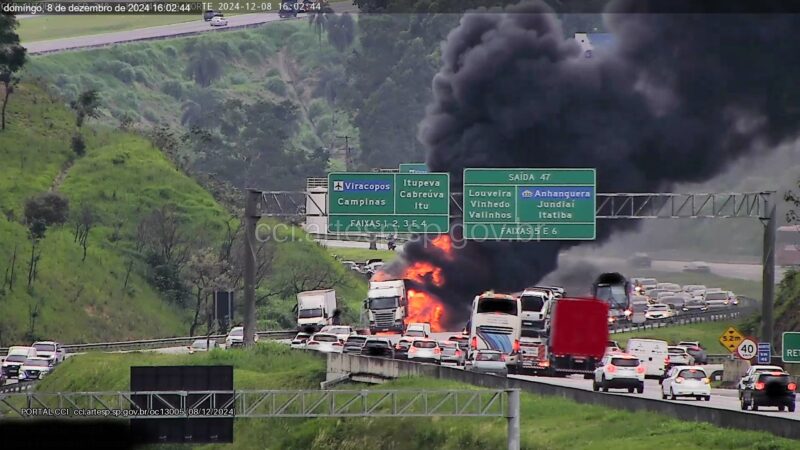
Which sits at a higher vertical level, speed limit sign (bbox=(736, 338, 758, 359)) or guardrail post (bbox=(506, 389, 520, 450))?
speed limit sign (bbox=(736, 338, 758, 359))

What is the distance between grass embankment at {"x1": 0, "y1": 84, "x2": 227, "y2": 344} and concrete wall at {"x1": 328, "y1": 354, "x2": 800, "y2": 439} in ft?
131

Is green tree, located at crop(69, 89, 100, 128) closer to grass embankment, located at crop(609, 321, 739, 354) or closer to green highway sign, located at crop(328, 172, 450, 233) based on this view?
grass embankment, located at crop(609, 321, 739, 354)

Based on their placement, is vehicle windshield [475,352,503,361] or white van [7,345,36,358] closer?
vehicle windshield [475,352,503,361]

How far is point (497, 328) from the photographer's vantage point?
86.1 meters

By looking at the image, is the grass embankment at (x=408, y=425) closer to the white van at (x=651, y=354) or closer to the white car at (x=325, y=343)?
the white car at (x=325, y=343)

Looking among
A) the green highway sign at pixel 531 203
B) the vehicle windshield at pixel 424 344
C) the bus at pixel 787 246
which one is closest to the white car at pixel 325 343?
the vehicle windshield at pixel 424 344

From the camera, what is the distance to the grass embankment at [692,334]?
113250mm

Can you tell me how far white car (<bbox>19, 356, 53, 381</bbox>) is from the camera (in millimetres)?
101312

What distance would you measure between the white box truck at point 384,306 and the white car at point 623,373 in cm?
3940

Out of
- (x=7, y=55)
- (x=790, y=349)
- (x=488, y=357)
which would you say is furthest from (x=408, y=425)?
(x=7, y=55)

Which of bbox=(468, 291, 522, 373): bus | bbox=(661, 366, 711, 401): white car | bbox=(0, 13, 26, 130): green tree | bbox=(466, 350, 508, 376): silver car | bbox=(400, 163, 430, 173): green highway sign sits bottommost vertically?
bbox=(661, 366, 711, 401): white car

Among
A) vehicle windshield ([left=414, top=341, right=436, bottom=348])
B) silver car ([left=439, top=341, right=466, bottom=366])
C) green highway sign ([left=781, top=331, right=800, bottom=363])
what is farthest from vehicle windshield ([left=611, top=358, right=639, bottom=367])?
vehicle windshield ([left=414, top=341, right=436, bottom=348])

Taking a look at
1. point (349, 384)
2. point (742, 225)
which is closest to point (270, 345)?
point (349, 384)

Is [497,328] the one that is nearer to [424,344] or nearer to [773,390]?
[424,344]
